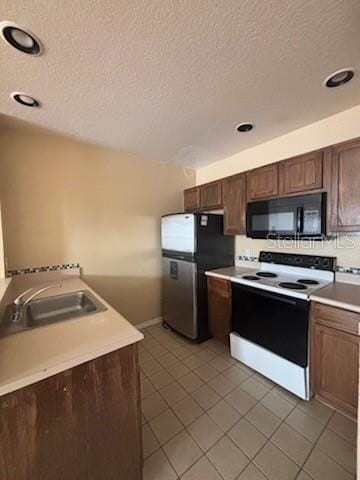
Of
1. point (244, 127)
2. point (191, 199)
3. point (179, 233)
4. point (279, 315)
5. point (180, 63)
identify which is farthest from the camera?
point (191, 199)

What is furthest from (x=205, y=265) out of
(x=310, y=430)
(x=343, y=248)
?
(x=310, y=430)

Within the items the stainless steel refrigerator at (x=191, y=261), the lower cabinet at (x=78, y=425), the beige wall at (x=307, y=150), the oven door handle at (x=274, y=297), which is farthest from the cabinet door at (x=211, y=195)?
the lower cabinet at (x=78, y=425)

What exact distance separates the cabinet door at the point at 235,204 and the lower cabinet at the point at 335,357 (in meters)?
1.13

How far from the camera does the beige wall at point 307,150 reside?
181 centimetres

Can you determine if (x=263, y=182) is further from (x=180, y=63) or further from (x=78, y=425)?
(x=78, y=425)

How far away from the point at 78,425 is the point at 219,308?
5.73ft

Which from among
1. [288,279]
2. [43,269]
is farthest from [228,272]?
[43,269]

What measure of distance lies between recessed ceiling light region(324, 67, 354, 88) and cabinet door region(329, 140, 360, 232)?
1.39 feet

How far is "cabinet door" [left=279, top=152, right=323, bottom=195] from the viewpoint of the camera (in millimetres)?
1768

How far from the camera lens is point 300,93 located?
154 centimetres

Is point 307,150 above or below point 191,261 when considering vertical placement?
above

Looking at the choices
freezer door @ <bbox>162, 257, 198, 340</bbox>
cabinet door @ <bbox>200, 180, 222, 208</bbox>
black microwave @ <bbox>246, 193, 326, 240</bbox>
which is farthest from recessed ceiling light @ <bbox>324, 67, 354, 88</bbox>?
freezer door @ <bbox>162, 257, 198, 340</bbox>

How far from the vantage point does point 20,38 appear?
1.06m

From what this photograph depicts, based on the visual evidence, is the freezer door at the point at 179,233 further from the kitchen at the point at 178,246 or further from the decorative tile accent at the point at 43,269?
the decorative tile accent at the point at 43,269
